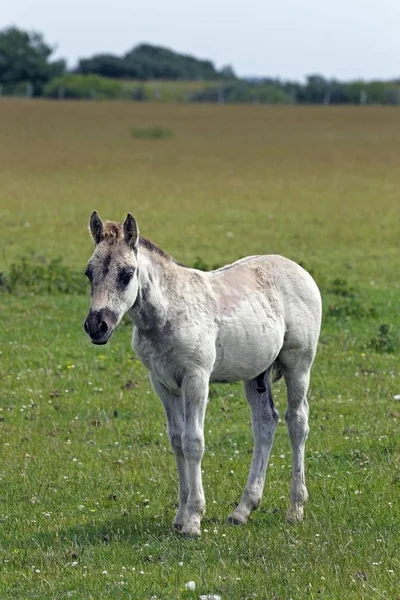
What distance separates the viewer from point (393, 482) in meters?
9.88

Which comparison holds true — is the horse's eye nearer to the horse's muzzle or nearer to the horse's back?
the horse's muzzle

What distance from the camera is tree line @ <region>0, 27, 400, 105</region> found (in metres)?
94.2

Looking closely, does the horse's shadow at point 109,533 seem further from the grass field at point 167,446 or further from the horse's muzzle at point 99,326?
the horse's muzzle at point 99,326

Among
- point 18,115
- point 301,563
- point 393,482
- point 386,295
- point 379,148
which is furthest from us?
point 18,115

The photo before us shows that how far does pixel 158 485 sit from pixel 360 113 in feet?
211

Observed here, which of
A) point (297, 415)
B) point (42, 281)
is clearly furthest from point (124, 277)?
point (42, 281)

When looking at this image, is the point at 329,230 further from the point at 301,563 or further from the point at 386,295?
the point at 301,563

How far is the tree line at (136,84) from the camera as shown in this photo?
94.2 m

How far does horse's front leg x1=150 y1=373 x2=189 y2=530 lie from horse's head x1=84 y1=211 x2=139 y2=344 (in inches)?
36.4

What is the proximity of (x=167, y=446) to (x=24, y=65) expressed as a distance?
102605mm

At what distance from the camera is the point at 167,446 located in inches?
445

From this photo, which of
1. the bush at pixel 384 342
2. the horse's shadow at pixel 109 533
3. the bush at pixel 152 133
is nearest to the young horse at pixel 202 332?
the horse's shadow at pixel 109 533

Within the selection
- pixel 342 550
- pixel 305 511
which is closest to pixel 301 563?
pixel 342 550

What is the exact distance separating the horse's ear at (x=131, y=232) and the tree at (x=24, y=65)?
98.8 m
